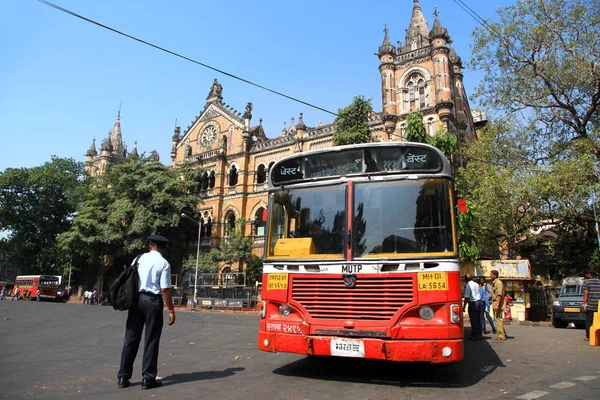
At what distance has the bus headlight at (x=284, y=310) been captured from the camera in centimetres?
545

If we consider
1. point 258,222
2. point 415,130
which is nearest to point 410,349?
point 415,130

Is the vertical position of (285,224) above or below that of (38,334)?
above

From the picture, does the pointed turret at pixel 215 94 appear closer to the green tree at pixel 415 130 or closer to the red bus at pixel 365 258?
the green tree at pixel 415 130

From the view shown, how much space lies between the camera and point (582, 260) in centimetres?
2153

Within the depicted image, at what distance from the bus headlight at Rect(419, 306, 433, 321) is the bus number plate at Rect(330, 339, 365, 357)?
735mm

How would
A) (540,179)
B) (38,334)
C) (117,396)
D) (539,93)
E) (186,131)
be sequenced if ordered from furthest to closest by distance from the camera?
(186,131), (539,93), (540,179), (38,334), (117,396)

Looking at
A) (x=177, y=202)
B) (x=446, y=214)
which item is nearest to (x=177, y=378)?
(x=446, y=214)

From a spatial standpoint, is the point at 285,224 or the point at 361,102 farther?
the point at 361,102

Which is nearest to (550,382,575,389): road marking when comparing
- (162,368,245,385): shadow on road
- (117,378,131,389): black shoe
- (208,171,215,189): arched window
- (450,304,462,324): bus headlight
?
(450,304,462,324): bus headlight

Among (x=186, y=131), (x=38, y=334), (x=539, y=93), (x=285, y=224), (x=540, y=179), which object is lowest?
(x=38, y=334)

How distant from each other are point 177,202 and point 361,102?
15.3 metres

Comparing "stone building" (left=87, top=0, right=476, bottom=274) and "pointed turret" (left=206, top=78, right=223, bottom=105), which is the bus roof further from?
"pointed turret" (left=206, top=78, right=223, bottom=105)

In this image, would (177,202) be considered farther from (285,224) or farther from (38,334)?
(285,224)

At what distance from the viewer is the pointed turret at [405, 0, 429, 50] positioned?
29875 mm
